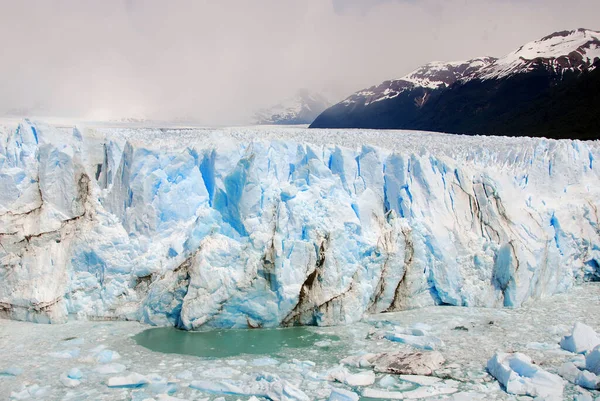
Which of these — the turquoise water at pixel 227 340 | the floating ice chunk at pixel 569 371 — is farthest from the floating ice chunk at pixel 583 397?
the turquoise water at pixel 227 340

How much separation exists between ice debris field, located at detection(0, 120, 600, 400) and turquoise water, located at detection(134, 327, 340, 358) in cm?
19

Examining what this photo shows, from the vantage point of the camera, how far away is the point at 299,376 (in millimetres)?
5715

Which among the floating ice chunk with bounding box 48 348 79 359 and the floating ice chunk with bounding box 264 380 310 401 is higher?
the floating ice chunk with bounding box 48 348 79 359

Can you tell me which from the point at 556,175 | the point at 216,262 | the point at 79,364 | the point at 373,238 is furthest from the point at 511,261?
the point at 79,364

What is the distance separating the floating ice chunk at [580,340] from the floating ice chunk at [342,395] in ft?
9.45

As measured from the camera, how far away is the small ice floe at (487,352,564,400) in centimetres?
526

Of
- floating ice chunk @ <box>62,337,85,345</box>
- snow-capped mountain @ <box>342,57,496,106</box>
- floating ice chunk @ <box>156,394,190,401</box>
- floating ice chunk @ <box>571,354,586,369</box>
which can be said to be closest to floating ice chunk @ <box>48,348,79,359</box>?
floating ice chunk @ <box>62,337,85,345</box>

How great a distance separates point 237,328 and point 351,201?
273cm

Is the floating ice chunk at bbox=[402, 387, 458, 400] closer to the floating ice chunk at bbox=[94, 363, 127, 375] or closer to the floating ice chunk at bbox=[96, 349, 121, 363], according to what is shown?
the floating ice chunk at bbox=[94, 363, 127, 375]

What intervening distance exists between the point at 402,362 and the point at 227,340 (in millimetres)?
2383

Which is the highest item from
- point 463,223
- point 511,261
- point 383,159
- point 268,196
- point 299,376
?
point 383,159

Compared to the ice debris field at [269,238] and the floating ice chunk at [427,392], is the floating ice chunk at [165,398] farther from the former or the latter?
the floating ice chunk at [427,392]

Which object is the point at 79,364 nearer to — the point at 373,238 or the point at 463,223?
the point at 373,238

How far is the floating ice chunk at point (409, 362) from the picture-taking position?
5.81m
